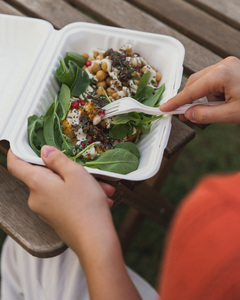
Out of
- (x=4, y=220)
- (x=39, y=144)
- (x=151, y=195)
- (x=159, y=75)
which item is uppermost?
(x=159, y=75)

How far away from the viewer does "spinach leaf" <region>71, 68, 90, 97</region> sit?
0.78 metres

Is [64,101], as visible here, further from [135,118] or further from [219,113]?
[219,113]

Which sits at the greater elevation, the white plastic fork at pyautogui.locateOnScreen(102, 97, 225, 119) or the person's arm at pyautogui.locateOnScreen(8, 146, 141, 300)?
the white plastic fork at pyautogui.locateOnScreen(102, 97, 225, 119)

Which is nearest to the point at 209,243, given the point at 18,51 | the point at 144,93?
the point at 144,93

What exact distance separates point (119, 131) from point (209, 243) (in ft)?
1.45

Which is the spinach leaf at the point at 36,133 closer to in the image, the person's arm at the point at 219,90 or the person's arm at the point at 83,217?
the person's arm at the point at 83,217

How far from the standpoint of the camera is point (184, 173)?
154 centimetres

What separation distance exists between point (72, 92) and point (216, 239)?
579mm

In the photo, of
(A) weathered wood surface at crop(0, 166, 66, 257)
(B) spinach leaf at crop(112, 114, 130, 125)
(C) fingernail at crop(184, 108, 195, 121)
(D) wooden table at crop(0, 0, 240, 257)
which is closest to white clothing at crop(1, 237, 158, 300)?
(A) weathered wood surface at crop(0, 166, 66, 257)

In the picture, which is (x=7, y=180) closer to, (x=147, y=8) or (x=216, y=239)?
(x=216, y=239)

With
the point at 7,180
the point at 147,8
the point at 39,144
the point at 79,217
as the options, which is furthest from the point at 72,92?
the point at 147,8

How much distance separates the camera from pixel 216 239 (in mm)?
338

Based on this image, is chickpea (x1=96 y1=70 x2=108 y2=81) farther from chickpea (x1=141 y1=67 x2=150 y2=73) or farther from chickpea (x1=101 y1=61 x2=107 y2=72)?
chickpea (x1=141 y1=67 x2=150 y2=73)

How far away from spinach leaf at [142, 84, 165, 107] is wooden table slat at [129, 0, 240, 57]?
340 millimetres
